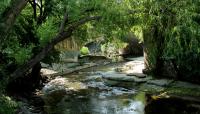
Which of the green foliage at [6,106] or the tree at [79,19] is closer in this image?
the green foliage at [6,106]

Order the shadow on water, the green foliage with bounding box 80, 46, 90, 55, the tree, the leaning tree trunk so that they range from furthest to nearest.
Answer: the green foliage with bounding box 80, 46, 90, 55
the leaning tree trunk
the shadow on water
the tree

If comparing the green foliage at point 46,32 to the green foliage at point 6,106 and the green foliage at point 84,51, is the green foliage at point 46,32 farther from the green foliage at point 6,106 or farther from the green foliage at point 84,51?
the green foliage at point 84,51

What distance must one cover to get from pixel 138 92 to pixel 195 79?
9.08 ft

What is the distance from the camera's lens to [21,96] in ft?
61.0

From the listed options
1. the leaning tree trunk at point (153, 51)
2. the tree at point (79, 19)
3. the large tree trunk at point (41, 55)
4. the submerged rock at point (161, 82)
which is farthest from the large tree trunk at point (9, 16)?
the submerged rock at point (161, 82)

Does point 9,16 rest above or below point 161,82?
above

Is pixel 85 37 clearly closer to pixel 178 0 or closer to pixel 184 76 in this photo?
pixel 184 76

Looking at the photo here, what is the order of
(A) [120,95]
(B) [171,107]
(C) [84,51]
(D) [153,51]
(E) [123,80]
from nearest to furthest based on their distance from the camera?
1. (B) [171,107]
2. (A) [120,95]
3. (D) [153,51]
4. (E) [123,80]
5. (C) [84,51]

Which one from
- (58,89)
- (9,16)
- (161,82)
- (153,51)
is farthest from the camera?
(58,89)

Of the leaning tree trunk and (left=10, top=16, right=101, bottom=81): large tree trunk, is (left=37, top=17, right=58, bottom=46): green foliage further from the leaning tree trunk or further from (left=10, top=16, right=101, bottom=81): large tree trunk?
the leaning tree trunk

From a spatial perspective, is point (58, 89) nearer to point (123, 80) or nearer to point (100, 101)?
point (123, 80)

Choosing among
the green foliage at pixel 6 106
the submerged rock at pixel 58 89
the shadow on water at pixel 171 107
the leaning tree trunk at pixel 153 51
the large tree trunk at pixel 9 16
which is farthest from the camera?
the leaning tree trunk at pixel 153 51

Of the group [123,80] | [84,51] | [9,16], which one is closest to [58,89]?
[123,80]

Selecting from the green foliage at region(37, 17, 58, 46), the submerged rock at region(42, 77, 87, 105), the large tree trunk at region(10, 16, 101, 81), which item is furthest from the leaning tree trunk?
the green foliage at region(37, 17, 58, 46)
